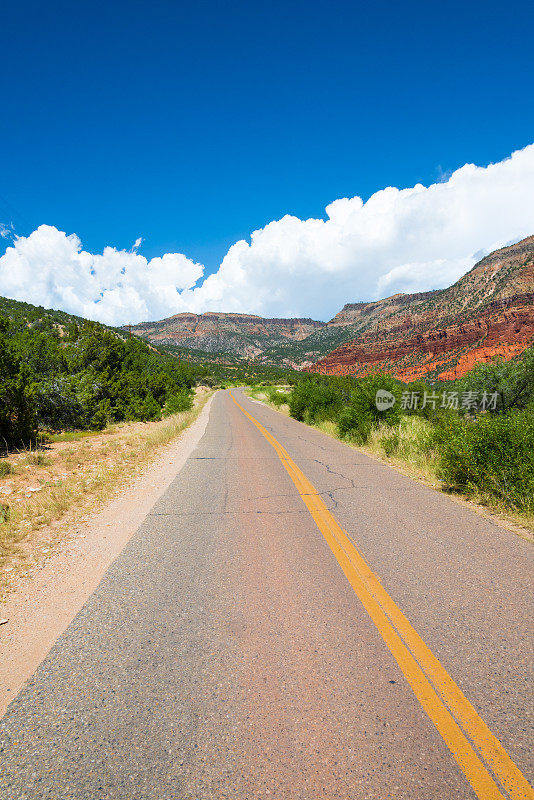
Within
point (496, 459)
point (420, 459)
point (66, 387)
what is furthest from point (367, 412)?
point (66, 387)

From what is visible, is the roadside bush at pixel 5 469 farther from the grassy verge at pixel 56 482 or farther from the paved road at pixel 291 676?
the paved road at pixel 291 676

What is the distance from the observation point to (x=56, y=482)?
721 cm

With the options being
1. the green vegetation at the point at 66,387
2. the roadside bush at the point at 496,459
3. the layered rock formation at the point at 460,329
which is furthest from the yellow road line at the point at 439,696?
the layered rock formation at the point at 460,329

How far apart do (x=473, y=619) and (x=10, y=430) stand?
40.3 ft

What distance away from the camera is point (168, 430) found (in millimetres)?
14453

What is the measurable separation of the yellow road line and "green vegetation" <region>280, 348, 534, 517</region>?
3.01 metres

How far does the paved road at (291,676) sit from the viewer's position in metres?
1.69

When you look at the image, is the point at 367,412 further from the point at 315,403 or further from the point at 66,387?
the point at 66,387

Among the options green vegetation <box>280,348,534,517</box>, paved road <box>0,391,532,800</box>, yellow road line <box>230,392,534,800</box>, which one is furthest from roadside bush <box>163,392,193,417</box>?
yellow road line <box>230,392,534,800</box>

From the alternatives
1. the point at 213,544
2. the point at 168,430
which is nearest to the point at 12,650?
the point at 213,544

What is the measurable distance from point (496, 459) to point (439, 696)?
14.4 ft

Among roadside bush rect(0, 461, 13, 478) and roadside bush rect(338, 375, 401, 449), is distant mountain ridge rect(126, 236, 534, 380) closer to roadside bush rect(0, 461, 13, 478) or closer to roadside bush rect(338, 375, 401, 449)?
roadside bush rect(338, 375, 401, 449)

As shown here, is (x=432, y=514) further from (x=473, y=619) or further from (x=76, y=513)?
(x=76, y=513)

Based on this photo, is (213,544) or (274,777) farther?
(213,544)
